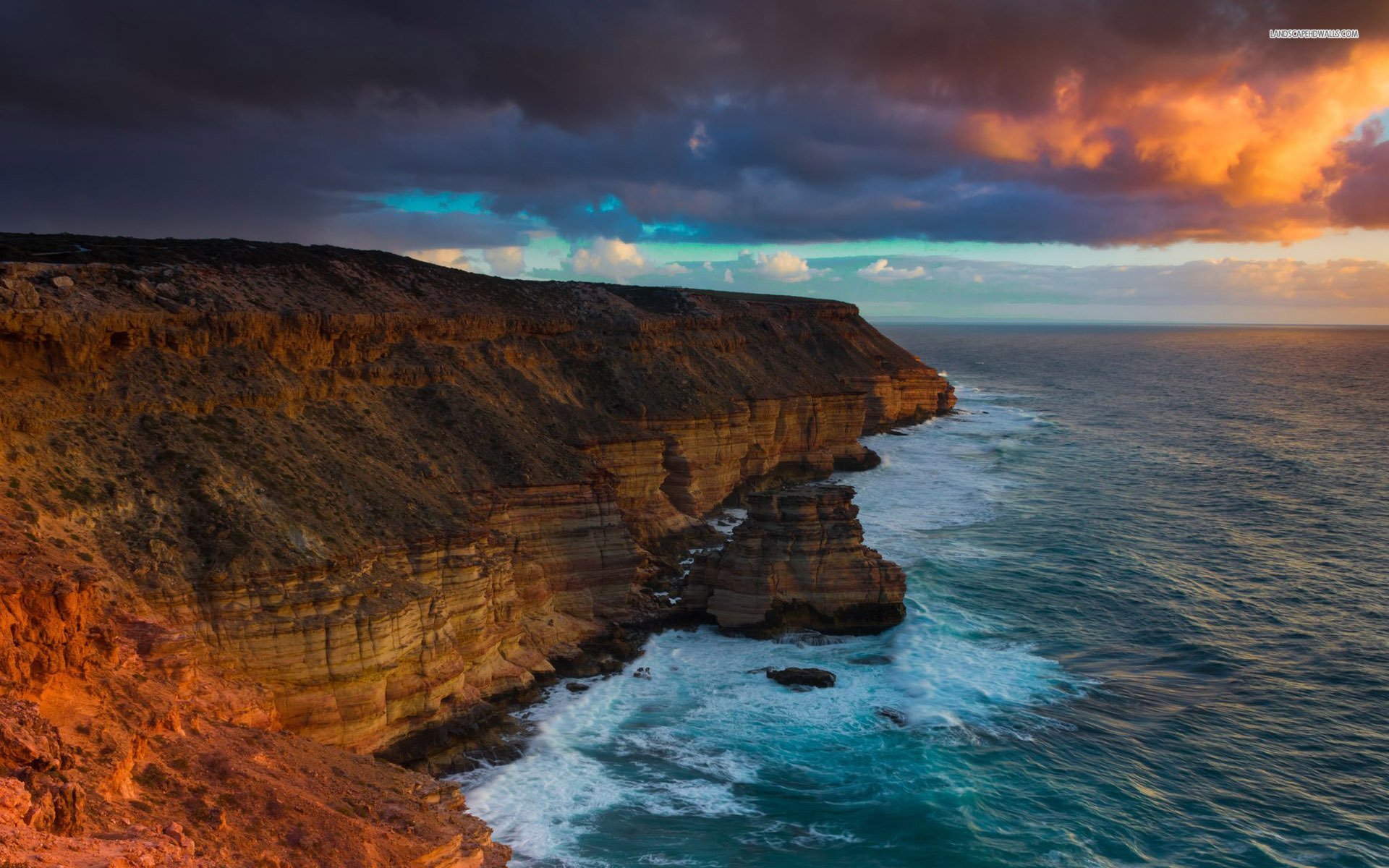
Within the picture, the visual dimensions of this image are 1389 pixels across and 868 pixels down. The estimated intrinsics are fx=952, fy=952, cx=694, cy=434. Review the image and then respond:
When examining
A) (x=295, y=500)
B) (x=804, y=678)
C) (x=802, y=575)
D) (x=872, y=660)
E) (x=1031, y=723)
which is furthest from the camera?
(x=802, y=575)

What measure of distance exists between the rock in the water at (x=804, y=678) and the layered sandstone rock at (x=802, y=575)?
155 inches

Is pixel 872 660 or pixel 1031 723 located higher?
pixel 872 660

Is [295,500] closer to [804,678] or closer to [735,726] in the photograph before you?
[735,726]

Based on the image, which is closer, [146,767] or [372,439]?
[146,767]

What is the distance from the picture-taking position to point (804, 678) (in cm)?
3338

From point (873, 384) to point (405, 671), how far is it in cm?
6741

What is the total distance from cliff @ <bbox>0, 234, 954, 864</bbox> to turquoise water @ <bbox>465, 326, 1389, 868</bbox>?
179 inches

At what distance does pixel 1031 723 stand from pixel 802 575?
34.0ft

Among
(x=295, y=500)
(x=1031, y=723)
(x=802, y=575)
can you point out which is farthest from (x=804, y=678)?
(x=295, y=500)

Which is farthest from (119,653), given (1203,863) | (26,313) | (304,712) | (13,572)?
(1203,863)

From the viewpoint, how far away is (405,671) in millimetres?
26766

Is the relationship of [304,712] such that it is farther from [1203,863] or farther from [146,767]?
[1203,863]

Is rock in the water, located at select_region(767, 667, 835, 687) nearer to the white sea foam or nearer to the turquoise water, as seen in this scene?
the white sea foam

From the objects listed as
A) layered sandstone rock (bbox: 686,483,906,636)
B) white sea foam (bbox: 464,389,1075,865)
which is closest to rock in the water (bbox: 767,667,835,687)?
white sea foam (bbox: 464,389,1075,865)
